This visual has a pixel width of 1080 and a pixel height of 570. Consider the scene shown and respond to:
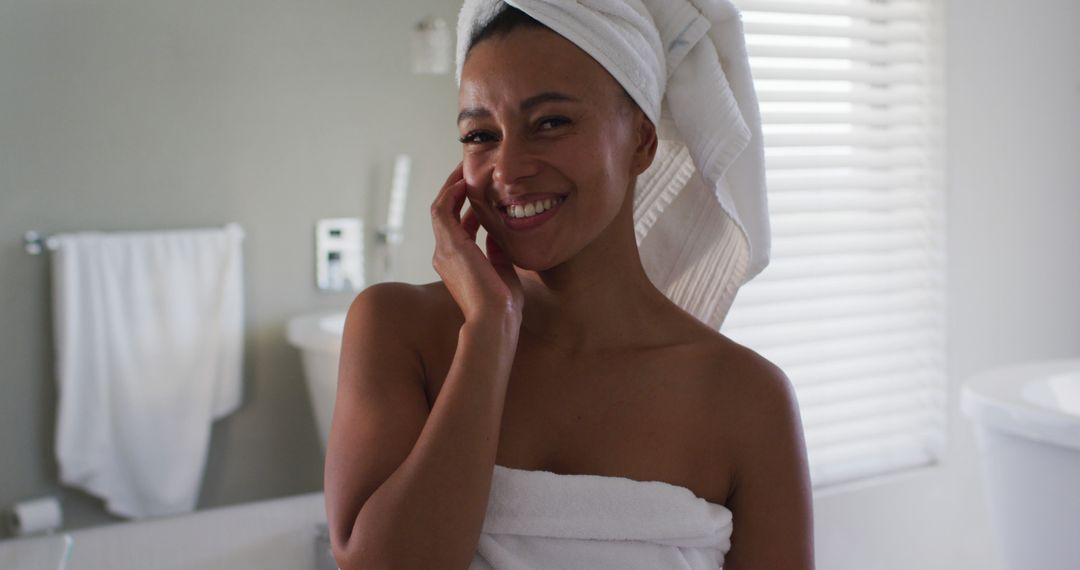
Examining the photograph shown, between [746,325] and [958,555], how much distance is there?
1.01m

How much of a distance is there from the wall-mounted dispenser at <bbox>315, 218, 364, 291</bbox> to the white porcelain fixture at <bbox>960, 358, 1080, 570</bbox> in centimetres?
130

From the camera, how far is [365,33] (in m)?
1.69

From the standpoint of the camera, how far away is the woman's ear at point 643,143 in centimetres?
105

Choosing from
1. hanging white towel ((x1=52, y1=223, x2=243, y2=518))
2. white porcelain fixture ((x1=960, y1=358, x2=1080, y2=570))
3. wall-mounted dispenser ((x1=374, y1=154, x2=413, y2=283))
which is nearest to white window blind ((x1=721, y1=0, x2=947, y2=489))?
white porcelain fixture ((x1=960, y1=358, x2=1080, y2=570))

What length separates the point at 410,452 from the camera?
2.96ft

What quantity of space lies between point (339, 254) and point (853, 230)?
140 centimetres

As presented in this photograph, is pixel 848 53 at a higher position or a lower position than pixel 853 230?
higher

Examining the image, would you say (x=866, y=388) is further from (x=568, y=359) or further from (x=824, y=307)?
(x=568, y=359)

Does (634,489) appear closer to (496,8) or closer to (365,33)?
(496,8)

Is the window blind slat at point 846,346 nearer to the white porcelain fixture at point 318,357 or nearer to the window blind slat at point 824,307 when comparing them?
the window blind slat at point 824,307

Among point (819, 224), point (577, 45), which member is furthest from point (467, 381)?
point (819, 224)

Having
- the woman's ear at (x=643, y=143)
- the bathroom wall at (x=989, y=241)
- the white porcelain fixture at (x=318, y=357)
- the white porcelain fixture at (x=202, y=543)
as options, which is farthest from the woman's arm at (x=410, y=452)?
the bathroom wall at (x=989, y=241)

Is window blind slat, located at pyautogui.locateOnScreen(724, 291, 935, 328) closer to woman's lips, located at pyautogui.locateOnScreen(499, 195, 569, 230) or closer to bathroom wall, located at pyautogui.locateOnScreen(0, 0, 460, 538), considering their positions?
bathroom wall, located at pyautogui.locateOnScreen(0, 0, 460, 538)

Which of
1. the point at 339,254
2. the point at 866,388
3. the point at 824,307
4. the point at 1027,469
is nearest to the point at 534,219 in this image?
the point at 339,254
